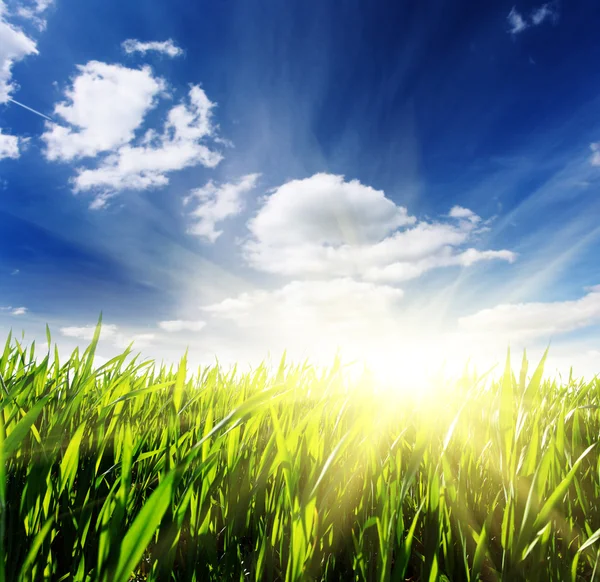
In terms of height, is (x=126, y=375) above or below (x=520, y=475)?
above

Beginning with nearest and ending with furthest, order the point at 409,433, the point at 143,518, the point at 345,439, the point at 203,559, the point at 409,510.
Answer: the point at 143,518
the point at 345,439
the point at 203,559
the point at 409,510
the point at 409,433

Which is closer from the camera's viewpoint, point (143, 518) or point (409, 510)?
point (143, 518)

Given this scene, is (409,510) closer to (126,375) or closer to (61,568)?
(61,568)

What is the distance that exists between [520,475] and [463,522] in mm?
174

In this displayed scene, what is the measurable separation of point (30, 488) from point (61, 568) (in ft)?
0.88

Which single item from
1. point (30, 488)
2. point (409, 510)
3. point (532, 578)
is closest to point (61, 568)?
point (30, 488)

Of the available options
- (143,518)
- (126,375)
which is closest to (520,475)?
(143,518)

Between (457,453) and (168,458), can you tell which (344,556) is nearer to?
(168,458)

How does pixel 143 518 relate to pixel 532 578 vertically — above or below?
above

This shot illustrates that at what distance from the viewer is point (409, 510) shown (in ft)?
3.83

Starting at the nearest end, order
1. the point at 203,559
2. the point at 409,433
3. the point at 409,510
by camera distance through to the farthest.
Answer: the point at 203,559
the point at 409,510
the point at 409,433

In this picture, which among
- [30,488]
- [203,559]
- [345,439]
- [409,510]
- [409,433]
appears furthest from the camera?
[409,433]

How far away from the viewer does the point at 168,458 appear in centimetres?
102

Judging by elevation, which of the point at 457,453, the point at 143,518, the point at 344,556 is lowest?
the point at 344,556
